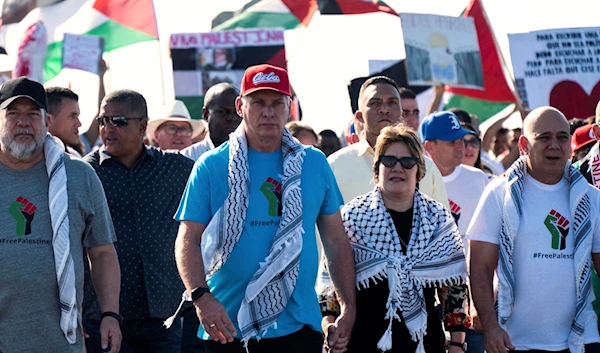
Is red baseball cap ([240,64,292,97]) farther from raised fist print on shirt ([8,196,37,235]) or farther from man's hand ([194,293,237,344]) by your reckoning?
raised fist print on shirt ([8,196,37,235])

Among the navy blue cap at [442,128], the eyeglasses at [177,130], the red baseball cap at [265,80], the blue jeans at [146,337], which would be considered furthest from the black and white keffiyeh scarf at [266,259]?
the eyeglasses at [177,130]

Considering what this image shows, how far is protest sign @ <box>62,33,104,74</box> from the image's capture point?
47.0 feet

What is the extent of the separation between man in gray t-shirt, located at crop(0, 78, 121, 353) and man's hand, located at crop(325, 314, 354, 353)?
116cm

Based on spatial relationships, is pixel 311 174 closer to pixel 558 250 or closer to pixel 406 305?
pixel 406 305

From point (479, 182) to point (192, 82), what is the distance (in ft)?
21.7

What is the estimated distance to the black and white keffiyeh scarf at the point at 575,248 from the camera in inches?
250

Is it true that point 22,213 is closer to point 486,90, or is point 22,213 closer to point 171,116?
point 171,116

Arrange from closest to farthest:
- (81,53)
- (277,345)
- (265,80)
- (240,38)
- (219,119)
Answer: (277,345)
(265,80)
(219,119)
(81,53)
(240,38)

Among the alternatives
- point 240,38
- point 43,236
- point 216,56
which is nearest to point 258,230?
point 43,236

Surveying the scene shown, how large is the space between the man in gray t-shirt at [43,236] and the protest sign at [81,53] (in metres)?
8.86

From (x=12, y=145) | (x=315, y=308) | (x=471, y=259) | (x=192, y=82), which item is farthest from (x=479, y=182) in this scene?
(x=192, y=82)

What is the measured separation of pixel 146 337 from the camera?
664 centimetres

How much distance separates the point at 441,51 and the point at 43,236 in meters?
10.6

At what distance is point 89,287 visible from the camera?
6.56m
